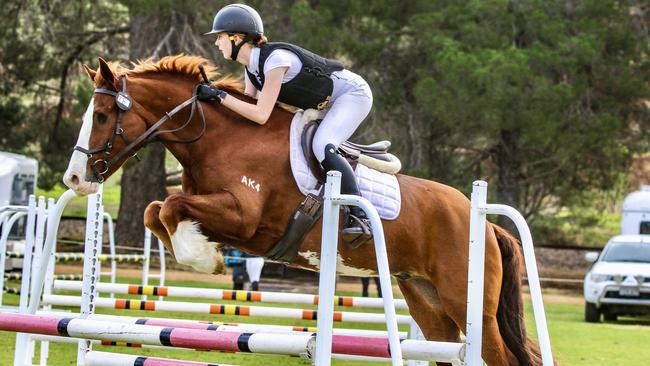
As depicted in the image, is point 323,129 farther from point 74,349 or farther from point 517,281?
point 74,349

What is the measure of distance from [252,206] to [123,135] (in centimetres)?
87

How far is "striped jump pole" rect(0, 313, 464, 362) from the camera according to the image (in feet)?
14.4

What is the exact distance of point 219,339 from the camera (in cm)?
439

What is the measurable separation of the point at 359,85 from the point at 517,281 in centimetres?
149

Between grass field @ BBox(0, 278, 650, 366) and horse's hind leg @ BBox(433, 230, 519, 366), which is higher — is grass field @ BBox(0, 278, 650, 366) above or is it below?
below

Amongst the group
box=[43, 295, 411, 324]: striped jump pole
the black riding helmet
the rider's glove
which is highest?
the black riding helmet

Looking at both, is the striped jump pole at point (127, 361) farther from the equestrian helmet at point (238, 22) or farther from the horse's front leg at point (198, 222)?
the equestrian helmet at point (238, 22)

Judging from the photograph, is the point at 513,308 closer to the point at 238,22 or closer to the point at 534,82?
the point at 238,22

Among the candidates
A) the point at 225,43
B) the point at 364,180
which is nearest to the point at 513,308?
the point at 364,180

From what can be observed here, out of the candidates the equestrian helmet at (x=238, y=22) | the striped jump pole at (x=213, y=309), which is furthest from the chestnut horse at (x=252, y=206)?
the striped jump pole at (x=213, y=309)

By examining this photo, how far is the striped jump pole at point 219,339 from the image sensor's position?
4.40 meters

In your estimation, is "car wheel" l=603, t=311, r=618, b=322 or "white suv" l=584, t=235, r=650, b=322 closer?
"white suv" l=584, t=235, r=650, b=322

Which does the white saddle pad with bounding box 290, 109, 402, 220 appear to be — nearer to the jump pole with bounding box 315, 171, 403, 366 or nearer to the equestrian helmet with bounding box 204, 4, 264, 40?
the equestrian helmet with bounding box 204, 4, 264, 40

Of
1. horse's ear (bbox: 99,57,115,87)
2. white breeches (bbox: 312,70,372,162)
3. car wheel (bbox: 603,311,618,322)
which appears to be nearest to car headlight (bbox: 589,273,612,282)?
car wheel (bbox: 603,311,618,322)
